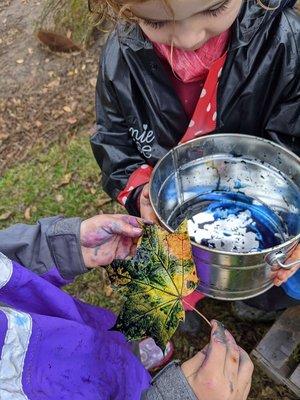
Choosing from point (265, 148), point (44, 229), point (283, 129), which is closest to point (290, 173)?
point (265, 148)

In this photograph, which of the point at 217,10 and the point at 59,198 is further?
the point at 59,198

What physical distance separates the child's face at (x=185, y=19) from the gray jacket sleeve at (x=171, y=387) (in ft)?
3.06

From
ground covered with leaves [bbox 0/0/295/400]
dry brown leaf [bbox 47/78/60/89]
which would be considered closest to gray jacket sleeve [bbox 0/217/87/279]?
ground covered with leaves [bbox 0/0/295/400]

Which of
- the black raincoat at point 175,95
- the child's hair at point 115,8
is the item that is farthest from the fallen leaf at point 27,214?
the child's hair at point 115,8

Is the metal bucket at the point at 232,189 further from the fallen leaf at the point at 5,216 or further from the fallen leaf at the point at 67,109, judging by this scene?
the fallen leaf at the point at 67,109

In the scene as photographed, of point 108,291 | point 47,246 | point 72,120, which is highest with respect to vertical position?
point 47,246

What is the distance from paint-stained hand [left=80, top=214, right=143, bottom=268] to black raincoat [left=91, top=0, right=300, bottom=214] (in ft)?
0.95

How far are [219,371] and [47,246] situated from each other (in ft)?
2.29

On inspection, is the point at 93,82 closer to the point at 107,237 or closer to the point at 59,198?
the point at 59,198

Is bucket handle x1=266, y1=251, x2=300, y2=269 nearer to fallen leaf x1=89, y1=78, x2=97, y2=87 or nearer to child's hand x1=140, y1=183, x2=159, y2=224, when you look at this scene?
child's hand x1=140, y1=183, x2=159, y2=224

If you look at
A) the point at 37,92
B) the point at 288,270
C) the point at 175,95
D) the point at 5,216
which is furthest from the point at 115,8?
the point at 37,92

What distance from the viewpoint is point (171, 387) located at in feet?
4.50

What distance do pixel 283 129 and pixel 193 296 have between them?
29.2 inches

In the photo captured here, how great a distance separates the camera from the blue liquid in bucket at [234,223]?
1749 millimetres
